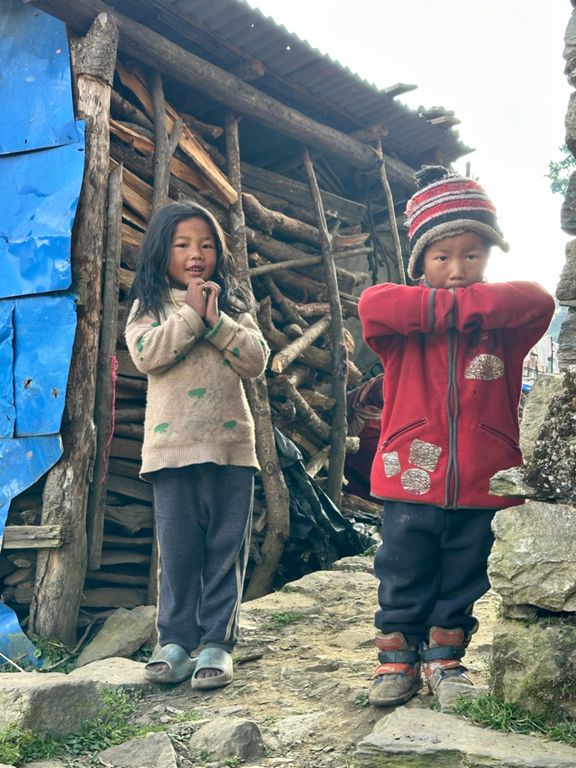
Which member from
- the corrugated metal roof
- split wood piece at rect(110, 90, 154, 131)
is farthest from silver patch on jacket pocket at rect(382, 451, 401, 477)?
the corrugated metal roof

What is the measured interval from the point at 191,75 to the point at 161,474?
4048 millimetres

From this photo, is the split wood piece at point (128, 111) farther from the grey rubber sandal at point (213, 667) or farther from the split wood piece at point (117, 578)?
the grey rubber sandal at point (213, 667)

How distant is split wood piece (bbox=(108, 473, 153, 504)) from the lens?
567 centimetres

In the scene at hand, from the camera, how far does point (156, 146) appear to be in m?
5.99

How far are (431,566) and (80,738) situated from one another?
1288 millimetres

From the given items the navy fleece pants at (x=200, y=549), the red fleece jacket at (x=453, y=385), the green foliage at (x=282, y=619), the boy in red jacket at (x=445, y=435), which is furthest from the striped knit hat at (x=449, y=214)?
the green foliage at (x=282, y=619)

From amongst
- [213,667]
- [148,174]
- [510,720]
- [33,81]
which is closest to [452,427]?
[510,720]

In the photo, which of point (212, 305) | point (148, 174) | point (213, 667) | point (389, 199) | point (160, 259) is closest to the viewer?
point (213, 667)

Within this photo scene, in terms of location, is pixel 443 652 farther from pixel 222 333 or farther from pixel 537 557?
pixel 222 333

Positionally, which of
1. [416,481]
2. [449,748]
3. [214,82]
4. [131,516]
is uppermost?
[214,82]

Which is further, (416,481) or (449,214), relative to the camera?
(449,214)

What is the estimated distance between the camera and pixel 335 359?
7.49 meters

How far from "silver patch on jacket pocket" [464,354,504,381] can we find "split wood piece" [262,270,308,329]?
14.9ft

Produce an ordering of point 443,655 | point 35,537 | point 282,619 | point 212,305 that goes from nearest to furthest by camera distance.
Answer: point 443,655 < point 212,305 < point 282,619 < point 35,537
